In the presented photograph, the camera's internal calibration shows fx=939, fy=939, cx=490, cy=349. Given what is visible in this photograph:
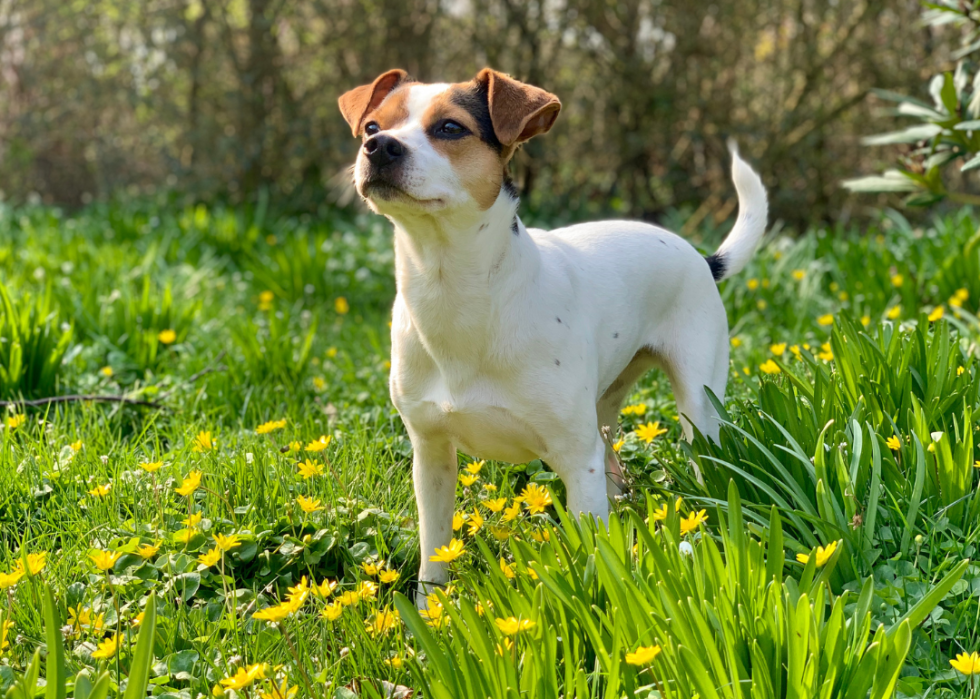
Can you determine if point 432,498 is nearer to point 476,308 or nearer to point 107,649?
point 476,308

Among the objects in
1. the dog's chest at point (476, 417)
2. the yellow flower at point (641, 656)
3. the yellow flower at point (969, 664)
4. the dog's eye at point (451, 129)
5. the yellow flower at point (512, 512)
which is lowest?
the yellow flower at point (512, 512)

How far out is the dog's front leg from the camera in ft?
8.41

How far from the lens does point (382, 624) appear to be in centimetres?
211

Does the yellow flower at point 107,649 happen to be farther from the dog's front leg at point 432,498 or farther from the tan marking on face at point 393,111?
the tan marking on face at point 393,111

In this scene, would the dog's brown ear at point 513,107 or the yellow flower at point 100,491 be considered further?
the yellow flower at point 100,491

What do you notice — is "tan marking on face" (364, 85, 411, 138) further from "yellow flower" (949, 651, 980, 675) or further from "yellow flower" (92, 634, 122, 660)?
"yellow flower" (949, 651, 980, 675)

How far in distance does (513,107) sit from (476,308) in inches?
20.5

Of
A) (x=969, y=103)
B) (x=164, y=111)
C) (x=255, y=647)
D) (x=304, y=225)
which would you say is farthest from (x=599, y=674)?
(x=164, y=111)

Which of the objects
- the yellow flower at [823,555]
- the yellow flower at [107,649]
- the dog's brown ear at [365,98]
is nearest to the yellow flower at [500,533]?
the yellow flower at [823,555]

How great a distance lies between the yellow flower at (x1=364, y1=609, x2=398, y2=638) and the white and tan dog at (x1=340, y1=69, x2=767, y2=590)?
401 mm

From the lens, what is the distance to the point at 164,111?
848 cm

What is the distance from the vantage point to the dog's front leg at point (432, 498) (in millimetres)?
2564

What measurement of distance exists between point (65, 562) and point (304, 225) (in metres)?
5.71

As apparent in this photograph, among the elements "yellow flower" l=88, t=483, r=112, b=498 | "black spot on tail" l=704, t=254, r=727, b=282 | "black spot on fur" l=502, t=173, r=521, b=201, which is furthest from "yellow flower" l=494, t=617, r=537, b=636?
"black spot on tail" l=704, t=254, r=727, b=282
